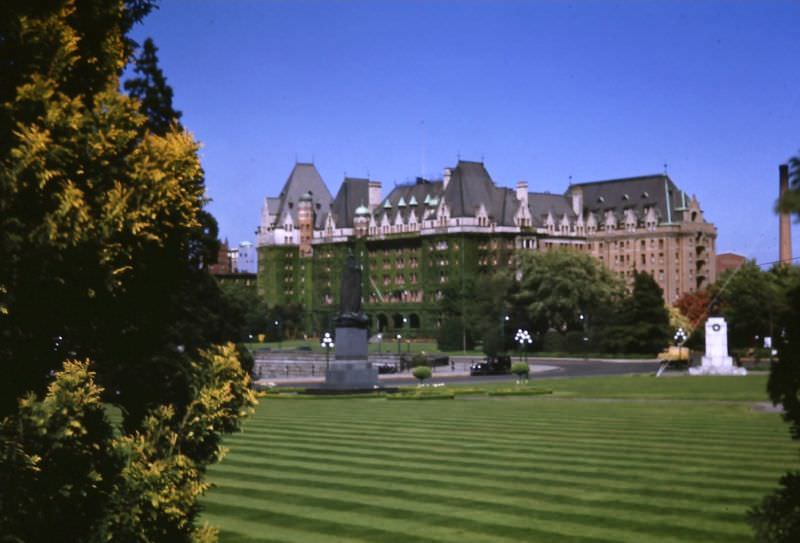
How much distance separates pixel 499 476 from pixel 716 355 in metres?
56.6

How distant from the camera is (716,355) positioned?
247 feet

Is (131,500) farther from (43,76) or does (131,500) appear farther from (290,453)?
(290,453)

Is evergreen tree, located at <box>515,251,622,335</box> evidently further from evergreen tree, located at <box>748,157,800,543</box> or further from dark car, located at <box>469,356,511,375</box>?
evergreen tree, located at <box>748,157,800,543</box>

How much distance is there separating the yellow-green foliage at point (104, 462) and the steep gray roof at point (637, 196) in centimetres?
17576

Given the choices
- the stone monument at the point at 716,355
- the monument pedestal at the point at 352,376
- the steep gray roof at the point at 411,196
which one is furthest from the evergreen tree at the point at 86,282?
the steep gray roof at the point at 411,196

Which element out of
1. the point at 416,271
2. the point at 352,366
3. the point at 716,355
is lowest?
the point at 352,366

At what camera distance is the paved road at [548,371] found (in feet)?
247

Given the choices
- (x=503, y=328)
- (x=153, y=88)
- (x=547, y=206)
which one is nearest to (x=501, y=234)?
(x=547, y=206)

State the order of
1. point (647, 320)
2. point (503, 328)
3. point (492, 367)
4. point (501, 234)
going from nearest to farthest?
point (492, 367), point (647, 320), point (503, 328), point (501, 234)

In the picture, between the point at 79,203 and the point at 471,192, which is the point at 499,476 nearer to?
the point at 79,203

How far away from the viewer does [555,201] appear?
193 metres

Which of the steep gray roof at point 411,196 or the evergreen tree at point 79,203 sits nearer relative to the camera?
the evergreen tree at point 79,203

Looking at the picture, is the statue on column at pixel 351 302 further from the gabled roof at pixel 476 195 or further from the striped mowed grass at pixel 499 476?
the gabled roof at pixel 476 195

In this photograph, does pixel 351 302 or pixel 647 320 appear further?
pixel 647 320
